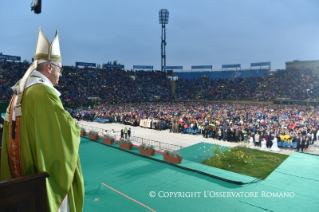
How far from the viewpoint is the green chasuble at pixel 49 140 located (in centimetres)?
152

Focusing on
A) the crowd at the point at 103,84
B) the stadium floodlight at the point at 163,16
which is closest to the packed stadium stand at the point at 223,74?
the crowd at the point at 103,84

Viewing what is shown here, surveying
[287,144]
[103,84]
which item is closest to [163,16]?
[103,84]

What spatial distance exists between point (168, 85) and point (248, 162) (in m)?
51.2

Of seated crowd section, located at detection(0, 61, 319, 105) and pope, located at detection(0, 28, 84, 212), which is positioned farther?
seated crowd section, located at detection(0, 61, 319, 105)

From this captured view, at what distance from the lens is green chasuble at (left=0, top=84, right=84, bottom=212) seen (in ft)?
5.00

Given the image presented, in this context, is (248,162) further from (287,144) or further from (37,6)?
(37,6)

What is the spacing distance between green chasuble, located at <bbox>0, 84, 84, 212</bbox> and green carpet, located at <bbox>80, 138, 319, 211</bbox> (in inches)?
230

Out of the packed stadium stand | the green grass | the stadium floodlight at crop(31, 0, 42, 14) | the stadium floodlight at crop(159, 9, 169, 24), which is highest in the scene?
the stadium floodlight at crop(159, 9, 169, 24)

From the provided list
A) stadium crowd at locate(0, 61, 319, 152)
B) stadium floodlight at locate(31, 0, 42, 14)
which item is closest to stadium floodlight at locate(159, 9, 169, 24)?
stadium crowd at locate(0, 61, 319, 152)

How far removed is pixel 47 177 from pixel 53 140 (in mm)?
268

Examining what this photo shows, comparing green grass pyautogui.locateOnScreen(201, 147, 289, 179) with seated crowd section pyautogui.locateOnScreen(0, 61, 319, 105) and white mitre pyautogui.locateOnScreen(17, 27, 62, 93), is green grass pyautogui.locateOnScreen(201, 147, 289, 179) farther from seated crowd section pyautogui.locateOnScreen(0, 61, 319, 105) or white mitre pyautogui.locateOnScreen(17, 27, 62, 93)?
seated crowd section pyautogui.locateOnScreen(0, 61, 319, 105)

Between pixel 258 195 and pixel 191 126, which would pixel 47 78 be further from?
pixel 191 126

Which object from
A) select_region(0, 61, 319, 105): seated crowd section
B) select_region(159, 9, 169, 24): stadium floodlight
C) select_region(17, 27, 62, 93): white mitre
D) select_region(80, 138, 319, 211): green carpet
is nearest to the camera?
select_region(17, 27, 62, 93): white mitre

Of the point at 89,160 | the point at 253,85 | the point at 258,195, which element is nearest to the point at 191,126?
the point at 89,160
